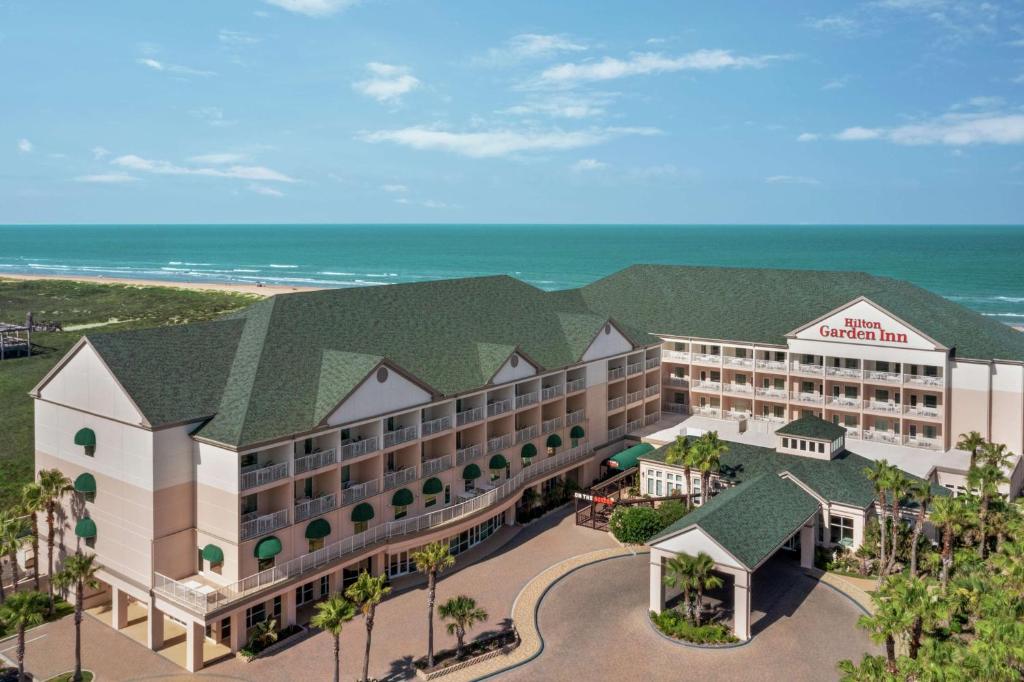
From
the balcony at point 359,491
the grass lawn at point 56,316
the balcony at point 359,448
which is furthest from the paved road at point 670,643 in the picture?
the grass lawn at point 56,316

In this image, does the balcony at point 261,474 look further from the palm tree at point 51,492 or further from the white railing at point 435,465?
the palm tree at point 51,492

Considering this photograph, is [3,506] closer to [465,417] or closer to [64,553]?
[64,553]

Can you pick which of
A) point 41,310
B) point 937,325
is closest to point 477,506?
point 937,325

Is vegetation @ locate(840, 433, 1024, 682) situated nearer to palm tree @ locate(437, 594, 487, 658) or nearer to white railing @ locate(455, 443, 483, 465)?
palm tree @ locate(437, 594, 487, 658)

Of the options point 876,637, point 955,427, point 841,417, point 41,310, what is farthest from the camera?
point 41,310

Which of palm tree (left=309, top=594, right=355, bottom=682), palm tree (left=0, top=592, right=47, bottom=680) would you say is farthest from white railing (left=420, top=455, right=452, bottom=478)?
palm tree (left=0, top=592, right=47, bottom=680)

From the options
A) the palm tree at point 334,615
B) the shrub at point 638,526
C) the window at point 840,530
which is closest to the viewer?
the palm tree at point 334,615

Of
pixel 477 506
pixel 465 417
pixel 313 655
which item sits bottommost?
pixel 313 655
